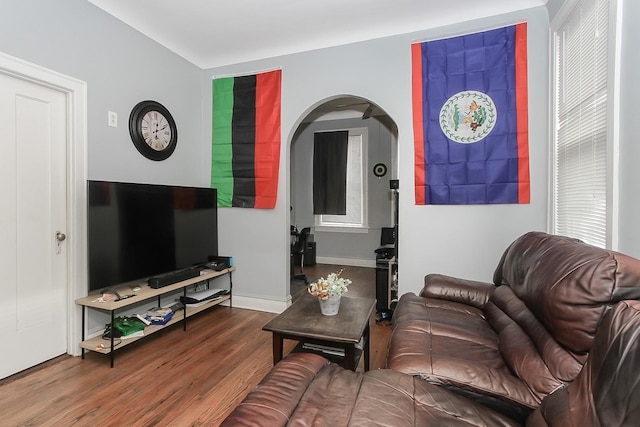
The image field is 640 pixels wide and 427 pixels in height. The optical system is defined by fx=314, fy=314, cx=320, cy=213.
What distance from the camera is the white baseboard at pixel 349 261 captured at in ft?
20.2

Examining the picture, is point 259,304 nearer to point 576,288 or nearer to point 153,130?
point 153,130

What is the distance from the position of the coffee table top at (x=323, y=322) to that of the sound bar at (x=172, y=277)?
1311 mm

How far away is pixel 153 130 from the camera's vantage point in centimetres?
316

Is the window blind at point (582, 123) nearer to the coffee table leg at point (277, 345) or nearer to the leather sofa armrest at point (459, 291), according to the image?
the leather sofa armrest at point (459, 291)

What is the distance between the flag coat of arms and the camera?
3.50 metres

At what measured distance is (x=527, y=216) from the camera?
2.72m

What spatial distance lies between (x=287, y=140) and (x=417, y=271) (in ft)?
6.38

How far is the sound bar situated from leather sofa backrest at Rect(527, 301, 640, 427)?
2778 mm

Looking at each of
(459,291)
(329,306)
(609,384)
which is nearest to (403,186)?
(459,291)

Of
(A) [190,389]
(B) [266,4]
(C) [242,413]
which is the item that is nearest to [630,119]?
(C) [242,413]

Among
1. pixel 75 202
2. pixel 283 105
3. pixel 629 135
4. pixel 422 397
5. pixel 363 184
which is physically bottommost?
pixel 422 397

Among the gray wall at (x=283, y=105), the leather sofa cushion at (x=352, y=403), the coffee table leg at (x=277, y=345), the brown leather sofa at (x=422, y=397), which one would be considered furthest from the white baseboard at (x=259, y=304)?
the leather sofa cushion at (x=352, y=403)

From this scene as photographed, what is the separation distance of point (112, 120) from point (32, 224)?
41.4 inches

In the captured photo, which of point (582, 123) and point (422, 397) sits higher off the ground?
point (582, 123)
